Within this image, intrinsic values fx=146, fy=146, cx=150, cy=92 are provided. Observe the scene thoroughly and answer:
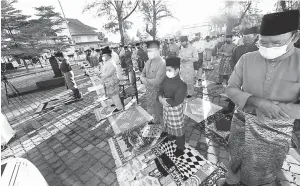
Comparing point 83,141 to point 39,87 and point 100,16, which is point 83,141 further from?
point 100,16

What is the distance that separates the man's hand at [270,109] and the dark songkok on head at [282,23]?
0.68m

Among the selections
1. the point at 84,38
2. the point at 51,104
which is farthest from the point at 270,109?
the point at 84,38

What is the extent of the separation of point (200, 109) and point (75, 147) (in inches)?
156

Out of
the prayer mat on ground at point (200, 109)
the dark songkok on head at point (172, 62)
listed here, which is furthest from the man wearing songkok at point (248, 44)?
the dark songkok on head at point (172, 62)

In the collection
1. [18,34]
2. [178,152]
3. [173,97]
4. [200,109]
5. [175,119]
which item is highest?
[18,34]

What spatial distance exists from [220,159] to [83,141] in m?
3.49

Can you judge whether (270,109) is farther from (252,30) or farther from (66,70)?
(66,70)

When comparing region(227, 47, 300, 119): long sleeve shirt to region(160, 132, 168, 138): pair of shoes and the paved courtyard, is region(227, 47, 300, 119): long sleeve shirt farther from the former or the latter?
region(160, 132, 168, 138): pair of shoes

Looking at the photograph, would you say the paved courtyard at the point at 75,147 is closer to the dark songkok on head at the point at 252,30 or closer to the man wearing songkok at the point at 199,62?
the man wearing songkok at the point at 199,62

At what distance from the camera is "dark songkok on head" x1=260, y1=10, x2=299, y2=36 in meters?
1.37

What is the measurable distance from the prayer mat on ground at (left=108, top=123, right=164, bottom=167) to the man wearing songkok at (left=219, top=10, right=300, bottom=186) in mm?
2021

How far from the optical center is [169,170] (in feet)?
9.30

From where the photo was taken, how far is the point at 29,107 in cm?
707

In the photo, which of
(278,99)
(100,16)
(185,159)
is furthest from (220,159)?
(100,16)
